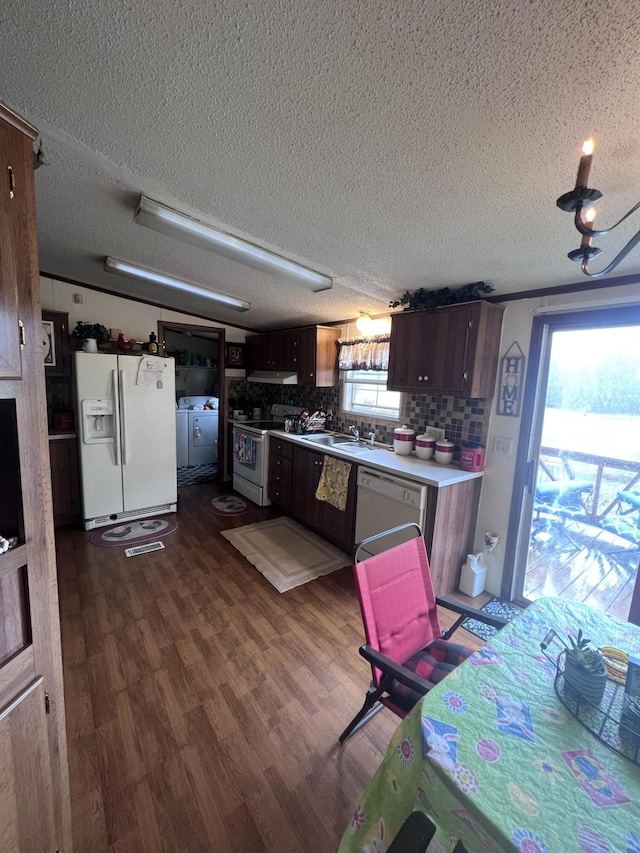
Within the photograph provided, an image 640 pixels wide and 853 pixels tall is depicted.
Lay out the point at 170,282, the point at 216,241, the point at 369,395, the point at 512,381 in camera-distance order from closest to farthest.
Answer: the point at 216,241 → the point at 512,381 → the point at 170,282 → the point at 369,395

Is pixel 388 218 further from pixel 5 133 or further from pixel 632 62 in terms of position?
pixel 5 133

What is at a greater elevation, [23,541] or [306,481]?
[23,541]

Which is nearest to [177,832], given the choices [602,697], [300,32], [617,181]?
[602,697]

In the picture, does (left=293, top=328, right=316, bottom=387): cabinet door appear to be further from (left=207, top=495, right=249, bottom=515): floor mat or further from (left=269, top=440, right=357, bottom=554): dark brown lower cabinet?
(left=207, top=495, right=249, bottom=515): floor mat

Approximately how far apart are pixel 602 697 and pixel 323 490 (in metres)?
2.32

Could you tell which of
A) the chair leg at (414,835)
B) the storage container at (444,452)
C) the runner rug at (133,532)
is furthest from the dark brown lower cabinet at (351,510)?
the chair leg at (414,835)

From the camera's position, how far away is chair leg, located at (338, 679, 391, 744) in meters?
1.24

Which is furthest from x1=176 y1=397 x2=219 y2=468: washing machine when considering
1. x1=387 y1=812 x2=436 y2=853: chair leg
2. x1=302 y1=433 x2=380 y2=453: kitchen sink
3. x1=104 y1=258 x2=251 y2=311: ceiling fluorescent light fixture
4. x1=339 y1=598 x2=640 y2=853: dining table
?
x1=387 y1=812 x2=436 y2=853: chair leg

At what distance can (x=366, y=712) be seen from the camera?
1.40m

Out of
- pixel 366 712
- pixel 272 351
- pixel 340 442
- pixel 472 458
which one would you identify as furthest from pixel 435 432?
pixel 272 351

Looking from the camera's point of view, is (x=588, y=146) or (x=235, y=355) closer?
(x=588, y=146)

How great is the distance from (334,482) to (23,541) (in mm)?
2330

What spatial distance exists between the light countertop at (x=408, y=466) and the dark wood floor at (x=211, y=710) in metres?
0.95

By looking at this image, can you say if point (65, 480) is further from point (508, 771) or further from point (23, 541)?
point (508, 771)
